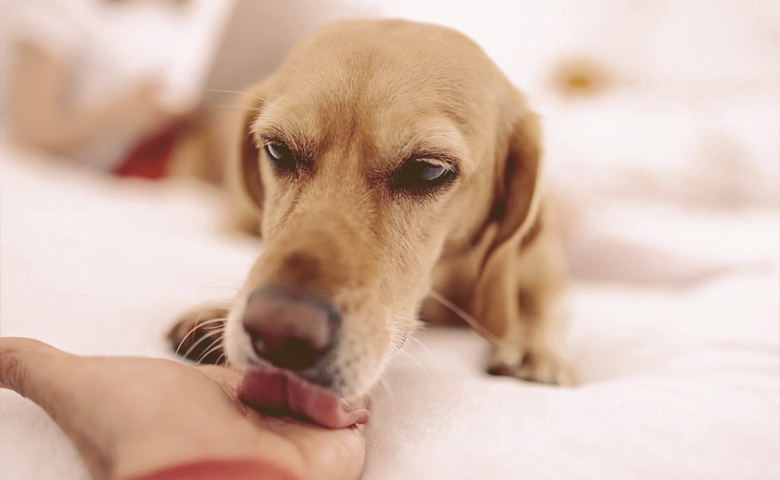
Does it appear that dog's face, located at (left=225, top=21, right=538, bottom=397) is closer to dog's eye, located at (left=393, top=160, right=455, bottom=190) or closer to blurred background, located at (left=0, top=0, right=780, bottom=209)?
dog's eye, located at (left=393, top=160, right=455, bottom=190)

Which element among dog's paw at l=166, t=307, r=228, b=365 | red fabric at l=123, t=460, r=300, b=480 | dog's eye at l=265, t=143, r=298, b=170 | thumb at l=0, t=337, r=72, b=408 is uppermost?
dog's eye at l=265, t=143, r=298, b=170

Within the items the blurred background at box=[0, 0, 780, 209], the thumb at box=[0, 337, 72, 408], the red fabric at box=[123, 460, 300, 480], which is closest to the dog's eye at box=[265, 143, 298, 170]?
the thumb at box=[0, 337, 72, 408]

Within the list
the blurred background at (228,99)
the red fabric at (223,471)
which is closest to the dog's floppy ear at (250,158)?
the red fabric at (223,471)

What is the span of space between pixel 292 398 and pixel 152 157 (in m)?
2.93

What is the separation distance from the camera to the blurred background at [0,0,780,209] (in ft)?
9.89

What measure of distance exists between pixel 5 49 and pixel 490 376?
3.46 metres

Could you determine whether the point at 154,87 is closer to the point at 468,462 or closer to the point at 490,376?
the point at 490,376

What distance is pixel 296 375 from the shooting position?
89 cm

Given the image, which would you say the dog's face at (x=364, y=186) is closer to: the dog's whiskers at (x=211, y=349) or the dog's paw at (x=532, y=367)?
the dog's whiskers at (x=211, y=349)

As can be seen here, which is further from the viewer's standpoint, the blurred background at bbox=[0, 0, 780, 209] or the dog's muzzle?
the blurred background at bbox=[0, 0, 780, 209]

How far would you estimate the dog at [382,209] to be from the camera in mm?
910

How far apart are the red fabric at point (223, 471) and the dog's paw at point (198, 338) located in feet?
1.48

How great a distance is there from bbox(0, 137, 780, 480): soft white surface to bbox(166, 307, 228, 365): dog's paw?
5 centimetres

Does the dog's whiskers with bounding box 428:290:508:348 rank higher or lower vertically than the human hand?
lower
